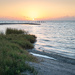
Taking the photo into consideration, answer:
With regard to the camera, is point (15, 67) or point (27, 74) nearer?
point (27, 74)

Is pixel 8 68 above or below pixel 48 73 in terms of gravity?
above

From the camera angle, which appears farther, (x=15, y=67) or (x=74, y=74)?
(x=74, y=74)

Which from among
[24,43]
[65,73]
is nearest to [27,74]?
[65,73]

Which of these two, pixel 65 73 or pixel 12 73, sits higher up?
pixel 12 73

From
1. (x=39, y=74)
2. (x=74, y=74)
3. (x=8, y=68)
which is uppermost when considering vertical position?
(x=8, y=68)

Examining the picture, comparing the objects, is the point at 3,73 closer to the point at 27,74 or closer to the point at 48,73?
the point at 27,74

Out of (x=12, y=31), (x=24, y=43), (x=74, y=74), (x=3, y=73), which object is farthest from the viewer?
(x=12, y=31)

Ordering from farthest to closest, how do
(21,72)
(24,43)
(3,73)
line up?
(24,43) < (21,72) < (3,73)

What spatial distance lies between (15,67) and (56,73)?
194 centimetres

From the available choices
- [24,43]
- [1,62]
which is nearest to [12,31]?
[24,43]

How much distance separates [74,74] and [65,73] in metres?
0.54

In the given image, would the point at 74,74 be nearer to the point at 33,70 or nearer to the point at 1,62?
the point at 33,70

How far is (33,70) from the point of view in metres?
5.48

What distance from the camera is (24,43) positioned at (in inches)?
568
